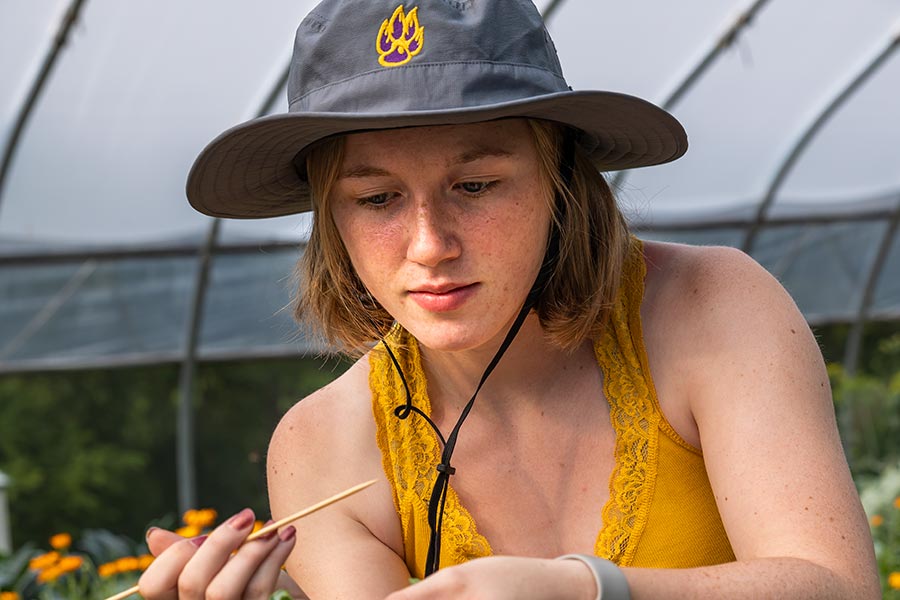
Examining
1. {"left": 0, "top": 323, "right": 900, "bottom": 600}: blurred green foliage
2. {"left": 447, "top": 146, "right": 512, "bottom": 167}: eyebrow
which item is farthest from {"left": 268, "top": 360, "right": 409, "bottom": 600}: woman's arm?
{"left": 0, "top": 323, "right": 900, "bottom": 600}: blurred green foliage

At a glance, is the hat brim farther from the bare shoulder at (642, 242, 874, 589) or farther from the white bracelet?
the white bracelet

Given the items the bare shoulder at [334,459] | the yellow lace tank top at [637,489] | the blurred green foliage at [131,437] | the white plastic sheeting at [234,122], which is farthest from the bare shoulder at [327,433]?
the blurred green foliage at [131,437]

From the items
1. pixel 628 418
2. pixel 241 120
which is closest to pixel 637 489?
pixel 628 418

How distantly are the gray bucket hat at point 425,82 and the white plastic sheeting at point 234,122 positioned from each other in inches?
156

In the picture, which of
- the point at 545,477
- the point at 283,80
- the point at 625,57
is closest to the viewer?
the point at 545,477

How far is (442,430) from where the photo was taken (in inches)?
74.5

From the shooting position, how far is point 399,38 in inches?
60.1

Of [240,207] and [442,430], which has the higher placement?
[240,207]

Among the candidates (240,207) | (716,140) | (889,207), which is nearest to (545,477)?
(240,207)

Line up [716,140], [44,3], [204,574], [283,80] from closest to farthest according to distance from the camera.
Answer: [204,574] < [44,3] < [283,80] < [716,140]

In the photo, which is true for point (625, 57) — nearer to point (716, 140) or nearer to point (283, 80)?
point (716, 140)

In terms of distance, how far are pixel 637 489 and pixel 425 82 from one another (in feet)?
2.12

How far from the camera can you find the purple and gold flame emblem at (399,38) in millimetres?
1510

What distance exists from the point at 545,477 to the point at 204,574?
0.64m
